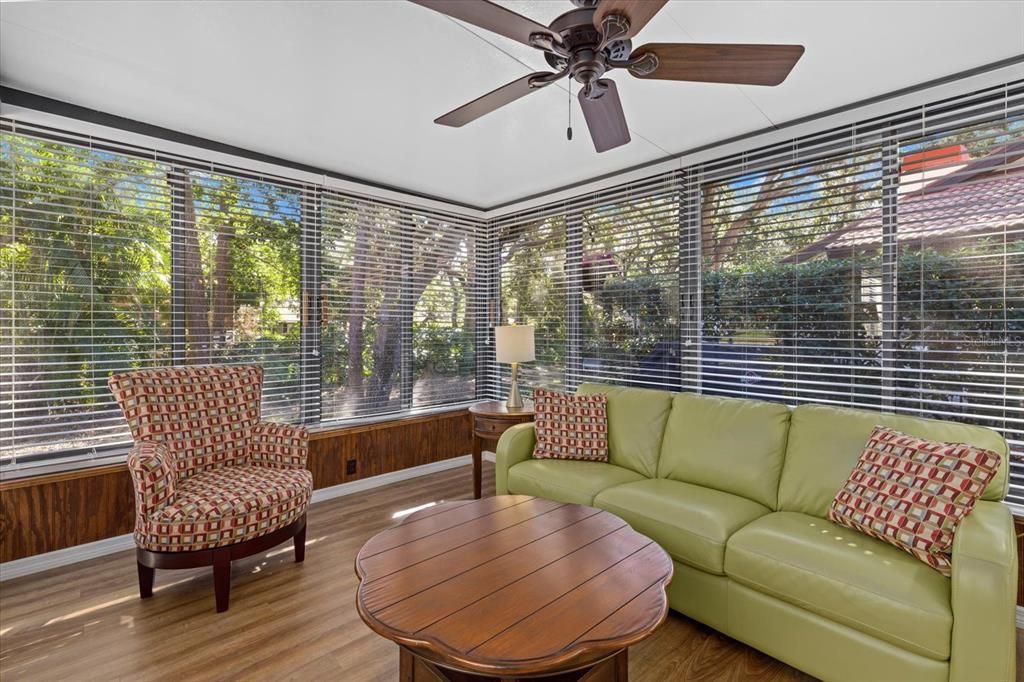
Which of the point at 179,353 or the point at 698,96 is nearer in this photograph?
the point at 698,96

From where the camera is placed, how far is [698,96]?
260cm

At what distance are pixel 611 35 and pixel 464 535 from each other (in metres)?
1.80

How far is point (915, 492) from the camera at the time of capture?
1799 mm

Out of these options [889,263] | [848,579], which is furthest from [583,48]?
[889,263]

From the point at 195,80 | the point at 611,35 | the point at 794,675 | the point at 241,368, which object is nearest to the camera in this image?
the point at 611,35

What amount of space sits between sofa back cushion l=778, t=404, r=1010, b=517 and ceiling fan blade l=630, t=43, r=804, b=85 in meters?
1.57

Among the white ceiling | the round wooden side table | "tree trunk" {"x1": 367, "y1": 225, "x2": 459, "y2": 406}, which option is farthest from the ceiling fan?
"tree trunk" {"x1": 367, "y1": 225, "x2": 459, "y2": 406}

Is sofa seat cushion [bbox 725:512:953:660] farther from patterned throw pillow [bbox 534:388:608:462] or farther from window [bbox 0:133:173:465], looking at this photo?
window [bbox 0:133:173:465]

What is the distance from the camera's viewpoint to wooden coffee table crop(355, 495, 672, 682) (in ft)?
4.10

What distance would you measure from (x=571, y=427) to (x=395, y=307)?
6.59ft

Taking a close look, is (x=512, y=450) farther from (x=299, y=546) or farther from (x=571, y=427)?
(x=299, y=546)

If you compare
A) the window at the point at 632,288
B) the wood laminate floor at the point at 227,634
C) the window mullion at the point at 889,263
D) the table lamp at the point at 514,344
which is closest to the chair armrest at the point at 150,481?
the wood laminate floor at the point at 227,634

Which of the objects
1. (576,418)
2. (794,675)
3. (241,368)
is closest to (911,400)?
(794,675)

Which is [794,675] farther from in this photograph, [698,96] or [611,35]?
[698,96]
